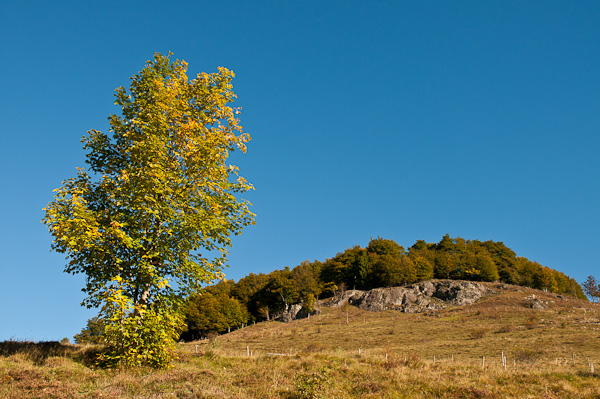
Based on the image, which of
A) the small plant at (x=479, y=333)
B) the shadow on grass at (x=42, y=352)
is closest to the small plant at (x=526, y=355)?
the small plant at (x=479, y=333)

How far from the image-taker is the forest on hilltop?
91.2 meters

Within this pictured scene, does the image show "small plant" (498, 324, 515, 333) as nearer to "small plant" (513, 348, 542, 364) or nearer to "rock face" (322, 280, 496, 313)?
"small plant" (513, 348, 542, 364)

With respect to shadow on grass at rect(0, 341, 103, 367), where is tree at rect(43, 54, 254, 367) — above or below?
above

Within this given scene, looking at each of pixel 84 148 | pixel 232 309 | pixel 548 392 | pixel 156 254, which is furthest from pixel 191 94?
pixel 232 309

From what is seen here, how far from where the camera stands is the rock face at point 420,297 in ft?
270

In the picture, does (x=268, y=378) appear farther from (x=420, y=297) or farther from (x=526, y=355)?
(x=420, y=297)

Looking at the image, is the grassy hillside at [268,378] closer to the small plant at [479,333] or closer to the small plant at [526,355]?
the small plant at [526,355]

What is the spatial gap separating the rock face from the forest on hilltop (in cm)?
763

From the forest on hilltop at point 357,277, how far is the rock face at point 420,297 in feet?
25.0

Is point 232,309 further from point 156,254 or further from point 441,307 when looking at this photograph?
point 156,254

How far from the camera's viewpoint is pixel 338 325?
6931 cm

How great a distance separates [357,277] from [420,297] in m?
23.1

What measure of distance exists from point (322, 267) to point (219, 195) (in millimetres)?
106469

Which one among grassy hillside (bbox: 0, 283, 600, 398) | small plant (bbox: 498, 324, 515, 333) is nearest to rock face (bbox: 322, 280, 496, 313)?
small plant (bbox: 498, 324, 515, 333)
